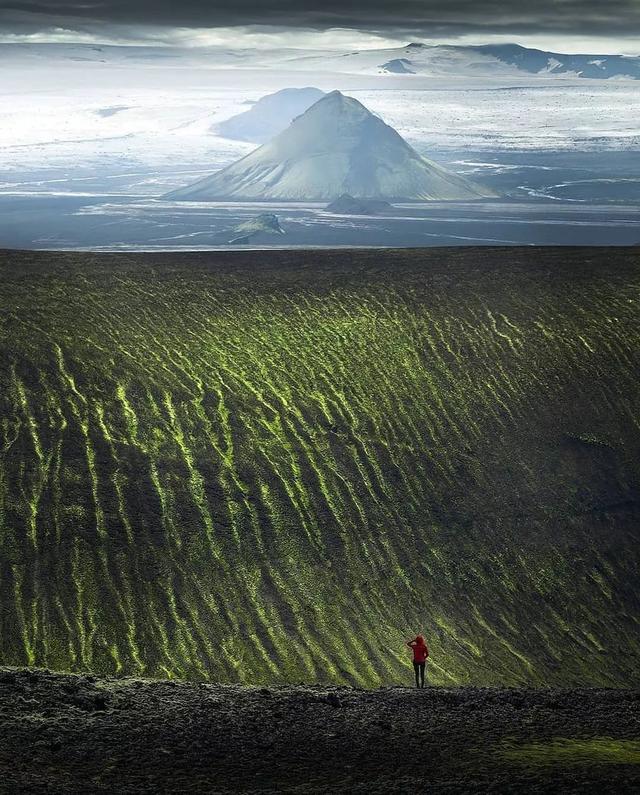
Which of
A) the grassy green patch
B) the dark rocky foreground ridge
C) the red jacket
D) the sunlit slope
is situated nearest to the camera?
the dark rocky foreground ridge

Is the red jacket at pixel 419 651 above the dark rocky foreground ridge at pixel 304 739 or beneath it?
beneath

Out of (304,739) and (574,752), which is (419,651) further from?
(574,752)

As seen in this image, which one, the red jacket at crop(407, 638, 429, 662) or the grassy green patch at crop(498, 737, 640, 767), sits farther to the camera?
the red jacket at crop(407, 638, 429, 662)

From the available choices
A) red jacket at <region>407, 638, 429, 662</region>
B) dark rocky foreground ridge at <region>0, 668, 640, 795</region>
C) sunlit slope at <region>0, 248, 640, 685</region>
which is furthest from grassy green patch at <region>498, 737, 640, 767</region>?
sunlit slope at <region>0, 248, 640, 685</region>

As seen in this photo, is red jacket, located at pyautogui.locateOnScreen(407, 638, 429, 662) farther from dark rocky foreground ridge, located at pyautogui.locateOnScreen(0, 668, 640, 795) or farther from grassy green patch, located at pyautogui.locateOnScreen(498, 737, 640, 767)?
grassy green patch, located at pyautogui.locateOnScreen(498, 737, 640, 767)

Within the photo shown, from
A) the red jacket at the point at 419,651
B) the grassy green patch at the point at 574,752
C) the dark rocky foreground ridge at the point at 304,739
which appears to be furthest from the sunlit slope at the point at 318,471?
the grassy green patch at the point at 574,752

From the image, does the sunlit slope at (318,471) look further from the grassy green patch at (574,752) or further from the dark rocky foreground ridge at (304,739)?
the grassy green patch at (574,752)
